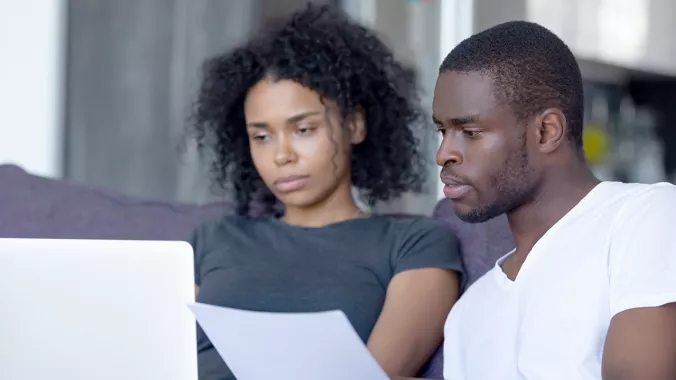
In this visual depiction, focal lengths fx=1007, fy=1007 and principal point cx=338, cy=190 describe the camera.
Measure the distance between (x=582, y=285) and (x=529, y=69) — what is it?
268mm

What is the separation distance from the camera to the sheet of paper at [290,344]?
3.17ft

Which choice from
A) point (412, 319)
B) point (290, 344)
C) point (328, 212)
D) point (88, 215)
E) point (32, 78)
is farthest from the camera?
point (32, 78)

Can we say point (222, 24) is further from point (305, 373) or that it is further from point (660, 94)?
point (660, 94)

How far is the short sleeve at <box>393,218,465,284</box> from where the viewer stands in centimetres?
153

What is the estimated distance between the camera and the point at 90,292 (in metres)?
1.01

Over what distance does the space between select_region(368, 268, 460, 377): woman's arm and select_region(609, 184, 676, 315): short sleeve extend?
43cm

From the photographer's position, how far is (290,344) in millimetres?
1004

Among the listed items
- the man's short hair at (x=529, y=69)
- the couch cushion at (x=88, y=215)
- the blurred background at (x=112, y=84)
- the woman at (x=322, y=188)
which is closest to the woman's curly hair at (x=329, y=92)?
the woman at (x=322, y=188)

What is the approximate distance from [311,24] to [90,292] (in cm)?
92

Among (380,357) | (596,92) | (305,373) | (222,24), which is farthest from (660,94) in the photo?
(305,373)

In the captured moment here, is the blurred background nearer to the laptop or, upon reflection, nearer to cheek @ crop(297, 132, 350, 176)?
cheek @ crop(297, 132, 350, 176)

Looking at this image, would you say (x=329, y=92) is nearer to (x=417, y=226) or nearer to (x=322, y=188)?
(x=322, y=188)

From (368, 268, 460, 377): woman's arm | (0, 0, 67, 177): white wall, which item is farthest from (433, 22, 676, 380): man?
(0, 0, 67, 177): white wall

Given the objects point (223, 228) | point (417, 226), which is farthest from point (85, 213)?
A: point (417, 226)
